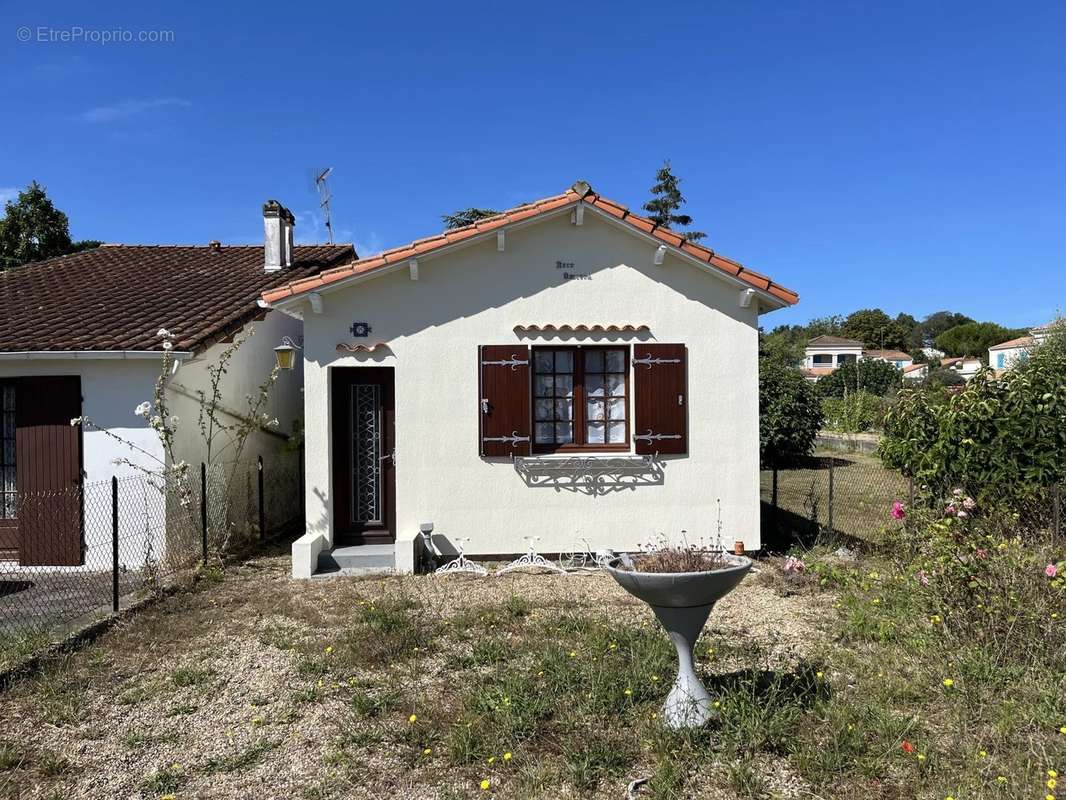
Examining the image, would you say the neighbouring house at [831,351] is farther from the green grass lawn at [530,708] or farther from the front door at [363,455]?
the green grass lawn at [530,708]

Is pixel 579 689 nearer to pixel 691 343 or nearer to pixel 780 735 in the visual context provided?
pixel 780 735

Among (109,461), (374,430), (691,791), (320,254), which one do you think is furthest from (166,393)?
(691,791)

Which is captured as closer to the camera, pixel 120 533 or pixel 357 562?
pixel 357 562

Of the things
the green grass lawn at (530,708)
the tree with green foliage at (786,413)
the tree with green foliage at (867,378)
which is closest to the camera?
the green grass lawn at (530,708)

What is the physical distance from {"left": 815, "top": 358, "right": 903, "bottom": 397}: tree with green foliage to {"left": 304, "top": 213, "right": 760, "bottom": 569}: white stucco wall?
33.7 meters

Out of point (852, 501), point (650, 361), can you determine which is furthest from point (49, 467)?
point (852, 501)

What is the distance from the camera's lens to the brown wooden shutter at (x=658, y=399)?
7.96 meters

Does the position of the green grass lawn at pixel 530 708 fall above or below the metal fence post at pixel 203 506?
below

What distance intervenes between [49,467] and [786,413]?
1449 centimetres

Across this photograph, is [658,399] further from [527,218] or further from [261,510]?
[261,510]

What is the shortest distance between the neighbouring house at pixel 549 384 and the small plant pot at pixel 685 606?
159 inches

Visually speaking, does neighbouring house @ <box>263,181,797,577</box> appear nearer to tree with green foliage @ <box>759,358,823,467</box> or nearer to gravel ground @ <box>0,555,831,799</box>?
gravel ground @ <box>0,555,831,799</box>

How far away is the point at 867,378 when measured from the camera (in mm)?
39562

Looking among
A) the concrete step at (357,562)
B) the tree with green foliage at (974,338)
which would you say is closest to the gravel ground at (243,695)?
the concrete step at (357,562)
